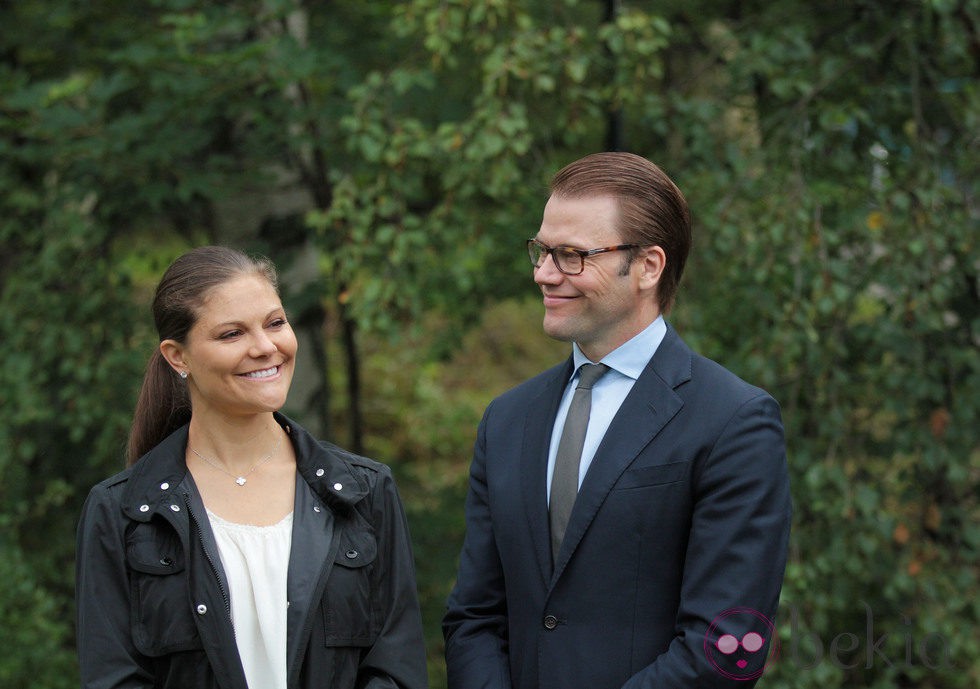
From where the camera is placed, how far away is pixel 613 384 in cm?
248

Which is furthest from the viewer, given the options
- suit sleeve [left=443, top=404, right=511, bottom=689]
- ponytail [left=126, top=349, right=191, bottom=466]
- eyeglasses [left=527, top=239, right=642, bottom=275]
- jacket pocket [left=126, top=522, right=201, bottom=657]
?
ponytail [left=126, top=349, right=191, bottom=466]

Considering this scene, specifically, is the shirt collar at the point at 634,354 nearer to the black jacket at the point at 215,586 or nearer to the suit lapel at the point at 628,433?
the suit lapel at the point at 628,433

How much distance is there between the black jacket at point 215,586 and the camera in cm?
227

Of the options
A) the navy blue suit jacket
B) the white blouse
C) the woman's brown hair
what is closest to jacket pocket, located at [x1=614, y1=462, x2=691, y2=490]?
the navy blue suit jacket

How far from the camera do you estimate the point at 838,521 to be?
161 inches

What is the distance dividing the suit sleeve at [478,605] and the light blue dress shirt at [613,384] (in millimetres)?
221

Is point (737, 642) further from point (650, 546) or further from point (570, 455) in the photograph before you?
point (570, 455)

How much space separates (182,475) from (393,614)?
1.76 ft

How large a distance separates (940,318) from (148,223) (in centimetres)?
360

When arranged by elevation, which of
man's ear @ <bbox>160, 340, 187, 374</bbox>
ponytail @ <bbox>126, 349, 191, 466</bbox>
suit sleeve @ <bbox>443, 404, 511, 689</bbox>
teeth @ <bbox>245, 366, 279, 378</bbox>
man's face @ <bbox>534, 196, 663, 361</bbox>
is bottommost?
suit sleeve @ <bbox>443, 404, 511, 689</bbox>

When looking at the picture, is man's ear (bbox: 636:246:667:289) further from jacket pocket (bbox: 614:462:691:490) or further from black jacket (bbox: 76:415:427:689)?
black jacket (bbox: 76:415:427:689)

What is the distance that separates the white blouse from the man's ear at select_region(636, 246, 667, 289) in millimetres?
937

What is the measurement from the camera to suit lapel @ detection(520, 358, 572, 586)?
7.88 ft

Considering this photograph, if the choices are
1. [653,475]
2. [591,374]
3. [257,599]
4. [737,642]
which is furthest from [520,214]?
[737,642]
